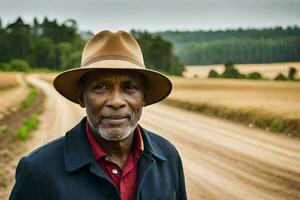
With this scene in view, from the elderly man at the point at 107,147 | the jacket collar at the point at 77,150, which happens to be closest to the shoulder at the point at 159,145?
the elderly man at the point at 107,147

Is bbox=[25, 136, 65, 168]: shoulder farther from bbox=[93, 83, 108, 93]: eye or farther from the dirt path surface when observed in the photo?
the dirt path surface

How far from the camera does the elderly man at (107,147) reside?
2.14 m

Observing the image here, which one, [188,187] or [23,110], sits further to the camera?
[23,110]

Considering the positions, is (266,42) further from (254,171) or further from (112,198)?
(112,198)

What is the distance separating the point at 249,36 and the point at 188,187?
122 metres

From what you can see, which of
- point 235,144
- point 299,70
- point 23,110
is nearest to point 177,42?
point 299,70

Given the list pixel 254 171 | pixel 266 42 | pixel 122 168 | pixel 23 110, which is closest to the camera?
pixel 122 168

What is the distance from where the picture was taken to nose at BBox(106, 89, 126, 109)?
2.32 m

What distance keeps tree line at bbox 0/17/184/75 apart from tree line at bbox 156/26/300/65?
34.4ft

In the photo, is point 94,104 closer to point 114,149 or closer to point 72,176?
point 114,149

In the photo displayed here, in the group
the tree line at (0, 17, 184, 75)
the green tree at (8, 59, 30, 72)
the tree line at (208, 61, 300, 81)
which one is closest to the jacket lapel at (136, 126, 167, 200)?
the tree line at (208, 61, 300, 81)

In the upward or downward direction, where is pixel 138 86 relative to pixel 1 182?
upward

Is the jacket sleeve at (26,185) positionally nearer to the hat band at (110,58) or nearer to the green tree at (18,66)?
the hat band at (110,58)

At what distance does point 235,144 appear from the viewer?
1253 centimetres
